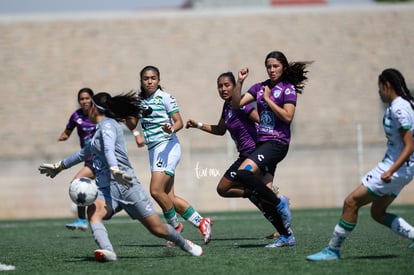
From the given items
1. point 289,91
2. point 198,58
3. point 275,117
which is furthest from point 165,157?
point 198,58

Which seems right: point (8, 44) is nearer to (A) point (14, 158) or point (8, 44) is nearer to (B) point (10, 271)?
(A) point (14, 158)

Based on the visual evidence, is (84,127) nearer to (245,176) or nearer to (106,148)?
(245,176)

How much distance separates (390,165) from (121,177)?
2.54 metres

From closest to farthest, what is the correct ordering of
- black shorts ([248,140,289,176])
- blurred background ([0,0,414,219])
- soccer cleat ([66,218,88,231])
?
black shorts ([248,140,289,176]) < soccer cleat ([66,218,88,231]) < blurred background ([0,0,414,219])

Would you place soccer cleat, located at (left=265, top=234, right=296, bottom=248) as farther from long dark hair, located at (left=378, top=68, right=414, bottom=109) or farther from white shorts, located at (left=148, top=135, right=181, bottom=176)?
long dark hair, located at (left=378, top=68, right=414, bottom=109)

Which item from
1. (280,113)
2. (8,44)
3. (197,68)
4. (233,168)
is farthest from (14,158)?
(280,113)

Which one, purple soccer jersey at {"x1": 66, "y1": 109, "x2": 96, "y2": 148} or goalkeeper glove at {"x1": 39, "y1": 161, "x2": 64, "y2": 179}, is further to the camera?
purple soccer jersey at {"x1": 66, "y1": 109, "x2": 96, "y2": 148}

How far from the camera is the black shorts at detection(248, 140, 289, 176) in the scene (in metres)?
10.4

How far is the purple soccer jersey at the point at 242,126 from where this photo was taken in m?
11.8

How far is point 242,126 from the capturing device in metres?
11.8

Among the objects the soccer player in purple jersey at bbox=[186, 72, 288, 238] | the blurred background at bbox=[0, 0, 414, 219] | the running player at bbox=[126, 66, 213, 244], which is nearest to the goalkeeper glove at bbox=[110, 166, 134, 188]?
the running player at bbox=[126, 66, 213, 244]

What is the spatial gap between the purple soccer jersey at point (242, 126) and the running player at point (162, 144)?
2.85 feet

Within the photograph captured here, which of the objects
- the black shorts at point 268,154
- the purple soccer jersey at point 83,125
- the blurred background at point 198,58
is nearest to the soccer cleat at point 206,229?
the black shorts at point 268,154

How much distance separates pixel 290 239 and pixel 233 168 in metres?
1.64
